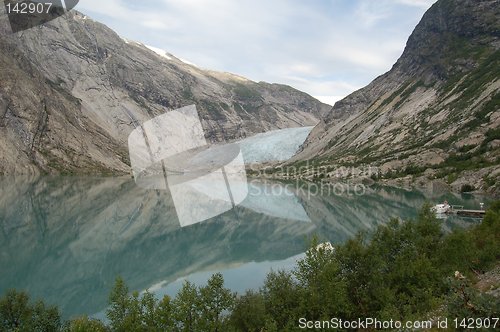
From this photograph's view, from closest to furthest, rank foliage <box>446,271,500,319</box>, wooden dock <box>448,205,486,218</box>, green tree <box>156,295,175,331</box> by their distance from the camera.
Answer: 1. foliage <box>446,271,500,319</box>
2. green tree <box>156,295,175,331</box>
3. wooden dock <box>448,205,486,218</box>

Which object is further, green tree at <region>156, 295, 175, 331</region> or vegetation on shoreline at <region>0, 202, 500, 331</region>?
vegetation on shoreline at <region>0, 202, 500, 331</region>

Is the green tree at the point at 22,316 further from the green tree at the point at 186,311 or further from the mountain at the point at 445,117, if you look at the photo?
the mountain at the point at 445,117

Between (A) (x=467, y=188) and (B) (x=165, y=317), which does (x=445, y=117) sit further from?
(B) (x=165, y=317)

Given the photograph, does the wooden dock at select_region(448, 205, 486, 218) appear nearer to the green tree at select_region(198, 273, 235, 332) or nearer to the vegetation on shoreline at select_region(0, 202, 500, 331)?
the vegetation on shoreline at select_region(0, 202, 500, 331)

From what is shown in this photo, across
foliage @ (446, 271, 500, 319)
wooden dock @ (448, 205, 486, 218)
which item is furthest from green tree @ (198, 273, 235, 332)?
wooden dock @ (448, 205, 486, 218)

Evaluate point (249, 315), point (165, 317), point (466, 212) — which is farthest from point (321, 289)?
point (466, 212)
